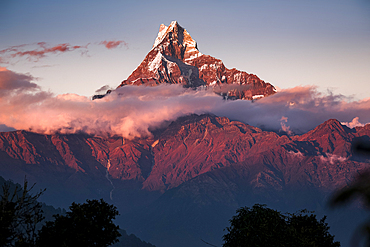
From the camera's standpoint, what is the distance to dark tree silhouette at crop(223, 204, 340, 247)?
61.3m

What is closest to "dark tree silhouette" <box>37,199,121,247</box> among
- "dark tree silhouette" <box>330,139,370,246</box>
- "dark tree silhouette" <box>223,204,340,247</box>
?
"dark tree silhouette" <box>223,204,340,247</box>

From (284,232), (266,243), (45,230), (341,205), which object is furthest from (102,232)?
(341,205)

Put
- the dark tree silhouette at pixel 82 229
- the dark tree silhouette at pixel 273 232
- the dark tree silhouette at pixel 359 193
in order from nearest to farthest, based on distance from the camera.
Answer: the dark tree silhouette at pixel 359 193, the dark tree silhouette at pixel 82 229, the dark tree silhouette at pixel 273 232

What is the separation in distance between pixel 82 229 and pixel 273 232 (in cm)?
2858

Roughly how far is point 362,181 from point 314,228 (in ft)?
222

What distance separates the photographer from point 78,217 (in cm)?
5641

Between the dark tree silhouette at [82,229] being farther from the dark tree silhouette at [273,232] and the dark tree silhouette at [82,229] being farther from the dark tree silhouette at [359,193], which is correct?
the dark tree silhouette at [359,193]

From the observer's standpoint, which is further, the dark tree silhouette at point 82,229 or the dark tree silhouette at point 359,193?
the dark tree silhouette at point 82,229

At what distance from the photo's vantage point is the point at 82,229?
184ft

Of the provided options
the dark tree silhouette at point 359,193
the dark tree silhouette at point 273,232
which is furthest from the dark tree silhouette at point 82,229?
the dark tree silhouette at point 359,193

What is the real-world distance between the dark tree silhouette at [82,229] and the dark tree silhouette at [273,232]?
19373 mm

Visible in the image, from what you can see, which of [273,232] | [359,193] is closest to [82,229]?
[273,232]

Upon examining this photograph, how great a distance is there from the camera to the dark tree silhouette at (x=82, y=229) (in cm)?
5325

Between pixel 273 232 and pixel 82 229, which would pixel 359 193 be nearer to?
pixel 82 229
